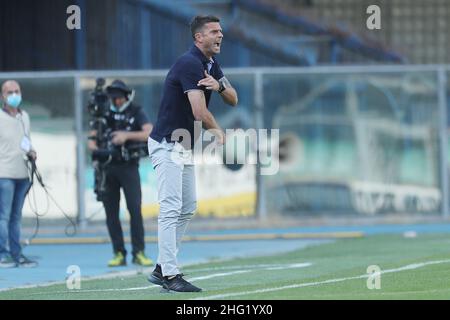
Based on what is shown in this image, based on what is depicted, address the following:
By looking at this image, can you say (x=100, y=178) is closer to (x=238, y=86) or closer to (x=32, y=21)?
(x=238, y=86)

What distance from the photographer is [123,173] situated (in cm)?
1445

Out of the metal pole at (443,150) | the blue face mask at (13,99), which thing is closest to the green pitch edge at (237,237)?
the metal pole at (443,150)

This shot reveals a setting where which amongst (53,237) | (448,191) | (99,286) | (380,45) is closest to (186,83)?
(99,286)

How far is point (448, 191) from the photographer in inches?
791

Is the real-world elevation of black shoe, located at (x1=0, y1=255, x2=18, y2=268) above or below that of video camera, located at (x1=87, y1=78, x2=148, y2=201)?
below

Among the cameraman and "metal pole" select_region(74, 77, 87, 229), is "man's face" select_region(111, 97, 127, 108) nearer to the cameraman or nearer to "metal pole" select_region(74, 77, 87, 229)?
the cameraman

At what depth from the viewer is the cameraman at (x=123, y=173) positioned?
14406 millimetres

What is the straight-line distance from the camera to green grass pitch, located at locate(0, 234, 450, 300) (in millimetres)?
10016

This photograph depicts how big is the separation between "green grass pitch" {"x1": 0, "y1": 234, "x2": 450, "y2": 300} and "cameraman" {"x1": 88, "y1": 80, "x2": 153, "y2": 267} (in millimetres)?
883

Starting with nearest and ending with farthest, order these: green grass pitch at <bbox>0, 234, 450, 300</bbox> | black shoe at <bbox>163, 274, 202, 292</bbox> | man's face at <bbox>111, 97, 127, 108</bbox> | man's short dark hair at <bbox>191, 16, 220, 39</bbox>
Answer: green grass pitch at <bbox>0, 234, 450, 300</bbox> → black shoe at <bbox>163, 274, 202, 292</bbox> → man's short dark hair at <bbox>191, 16, 220, 39</bbox> → man's face at <bbox>111, 97, 127, 108</bbox>

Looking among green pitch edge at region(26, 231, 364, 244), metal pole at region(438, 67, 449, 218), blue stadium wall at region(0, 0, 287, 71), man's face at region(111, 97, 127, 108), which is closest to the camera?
man's face at region(111, 97, 127, 108)

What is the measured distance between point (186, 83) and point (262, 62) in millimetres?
15346

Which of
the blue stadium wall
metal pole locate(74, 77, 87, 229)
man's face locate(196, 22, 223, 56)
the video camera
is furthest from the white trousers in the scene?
the blue stadium wall

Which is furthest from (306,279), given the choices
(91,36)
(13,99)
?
(91,36)
